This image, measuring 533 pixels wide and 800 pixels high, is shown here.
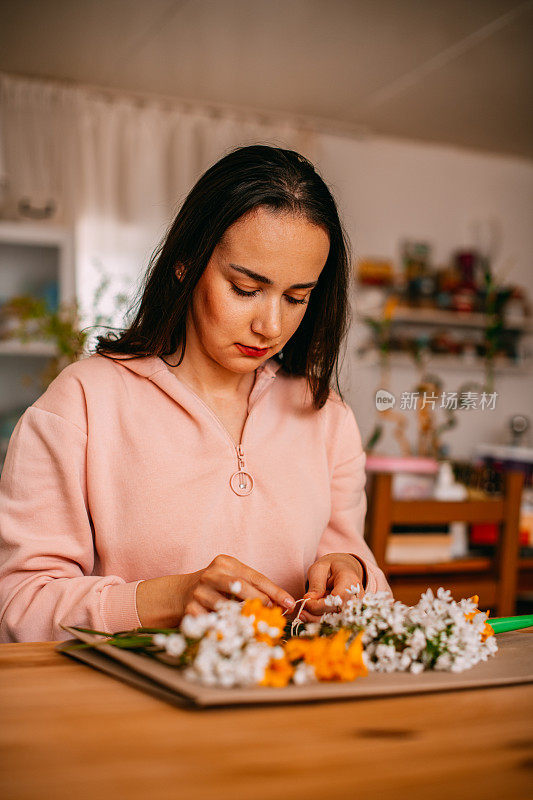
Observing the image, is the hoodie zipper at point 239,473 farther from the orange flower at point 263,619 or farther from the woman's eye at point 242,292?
the orange flower at point 263,619

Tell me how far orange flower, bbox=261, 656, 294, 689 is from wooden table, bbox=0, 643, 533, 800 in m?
0.02

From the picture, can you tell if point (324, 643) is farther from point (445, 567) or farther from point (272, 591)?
point (445, 567)

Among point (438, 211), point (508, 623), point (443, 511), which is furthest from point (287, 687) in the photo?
point (438, 211)

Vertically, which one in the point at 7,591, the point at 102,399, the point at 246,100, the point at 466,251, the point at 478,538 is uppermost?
the point at 246,100

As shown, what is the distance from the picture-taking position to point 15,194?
375 centimetres

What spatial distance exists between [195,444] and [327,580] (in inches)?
10.5

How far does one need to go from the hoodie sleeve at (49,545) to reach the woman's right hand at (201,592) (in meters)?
0.02

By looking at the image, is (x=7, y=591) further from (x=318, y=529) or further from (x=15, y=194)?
(x=15, y=194)

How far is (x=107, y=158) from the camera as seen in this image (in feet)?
13.1

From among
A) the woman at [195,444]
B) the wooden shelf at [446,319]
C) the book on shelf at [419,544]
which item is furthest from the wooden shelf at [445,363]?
the woman at [195,444]

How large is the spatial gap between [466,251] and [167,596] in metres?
4.11

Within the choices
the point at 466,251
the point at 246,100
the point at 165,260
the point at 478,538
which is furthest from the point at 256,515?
the point at 466,251

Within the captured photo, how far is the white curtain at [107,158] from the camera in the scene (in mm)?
3812

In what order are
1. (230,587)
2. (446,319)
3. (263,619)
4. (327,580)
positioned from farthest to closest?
(446,319), (327,580), (230,587), (263,619)
